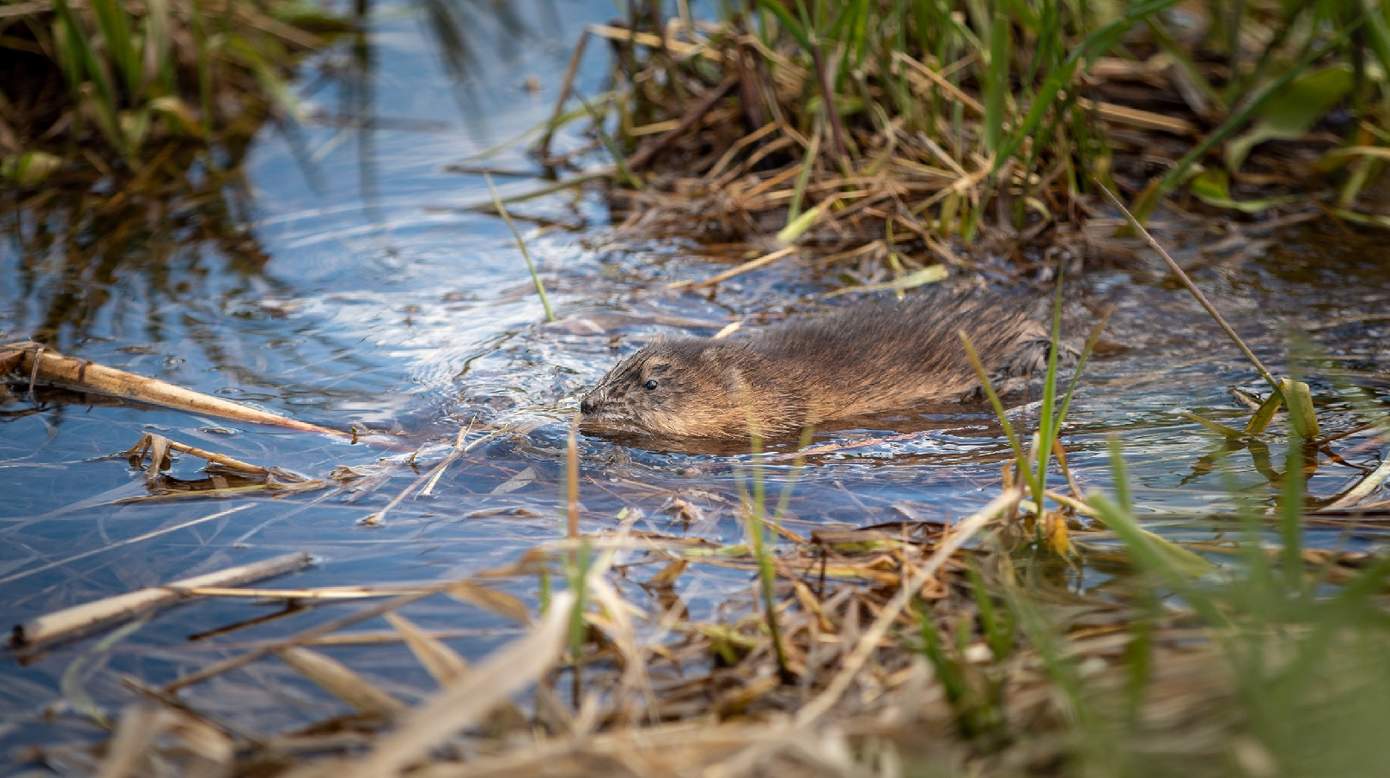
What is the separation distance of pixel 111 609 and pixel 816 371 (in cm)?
265

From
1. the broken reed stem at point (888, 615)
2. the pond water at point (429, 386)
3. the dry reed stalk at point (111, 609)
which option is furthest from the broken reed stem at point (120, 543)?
the broken reed stem at point (888, 615)

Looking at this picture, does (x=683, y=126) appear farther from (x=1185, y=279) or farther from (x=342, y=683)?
(x=342, y=683)

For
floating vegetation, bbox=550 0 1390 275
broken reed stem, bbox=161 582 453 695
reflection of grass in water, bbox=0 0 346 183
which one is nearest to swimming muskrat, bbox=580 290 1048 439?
floating vegetation, bbox=550 0 1390 275

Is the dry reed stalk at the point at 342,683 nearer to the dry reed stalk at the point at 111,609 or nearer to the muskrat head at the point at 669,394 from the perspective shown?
the dry reed stalk at the point at 111,609

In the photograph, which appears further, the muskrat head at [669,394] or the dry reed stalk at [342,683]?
the muskrat head at [669,394]

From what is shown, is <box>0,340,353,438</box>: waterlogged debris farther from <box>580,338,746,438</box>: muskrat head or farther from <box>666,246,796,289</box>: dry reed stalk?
<box>666,246,796,289</box>: dry reed stalk

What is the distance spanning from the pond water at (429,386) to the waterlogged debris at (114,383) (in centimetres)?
6

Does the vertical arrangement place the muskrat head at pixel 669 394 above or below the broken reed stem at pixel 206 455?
below

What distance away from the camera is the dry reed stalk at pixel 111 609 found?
3018 mm

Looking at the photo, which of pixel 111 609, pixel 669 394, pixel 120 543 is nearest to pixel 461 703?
pixel 111 609

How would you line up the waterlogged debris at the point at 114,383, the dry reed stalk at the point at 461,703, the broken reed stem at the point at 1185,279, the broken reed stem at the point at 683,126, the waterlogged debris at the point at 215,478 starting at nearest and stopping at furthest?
the dry reed stalk at the point at 461,703 < the broken reed stem at the point at 1185,279 < the waterlogged debris at the point at 215,478 < the waterlogged debris at the point at 114,383 < the broken reed stem at the point at 683,126

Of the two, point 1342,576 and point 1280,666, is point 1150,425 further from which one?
point 1280,666

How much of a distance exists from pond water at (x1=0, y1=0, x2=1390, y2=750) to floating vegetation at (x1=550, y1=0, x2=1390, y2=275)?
0.41 m

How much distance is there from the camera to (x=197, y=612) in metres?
3.27
